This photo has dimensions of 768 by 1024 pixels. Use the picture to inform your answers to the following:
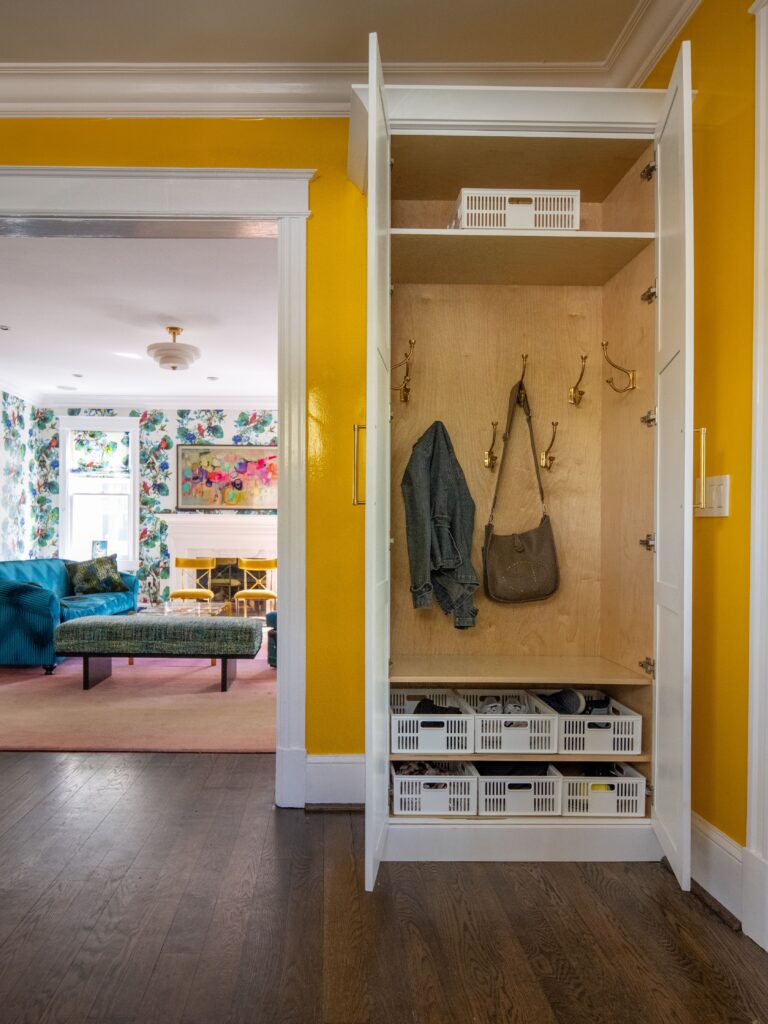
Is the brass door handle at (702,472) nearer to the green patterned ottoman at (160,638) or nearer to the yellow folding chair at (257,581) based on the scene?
the green patterned ottoman at (160,638)

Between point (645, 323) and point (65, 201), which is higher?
point (65, 201)

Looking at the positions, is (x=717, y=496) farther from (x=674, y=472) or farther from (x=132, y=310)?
(x=132, y=310)

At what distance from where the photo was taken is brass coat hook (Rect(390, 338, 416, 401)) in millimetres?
2893

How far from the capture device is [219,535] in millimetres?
9219

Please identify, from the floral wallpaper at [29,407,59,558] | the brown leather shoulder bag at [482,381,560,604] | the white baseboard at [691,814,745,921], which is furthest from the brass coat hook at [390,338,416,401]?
the floral wallpaper at [29,407,59,558]

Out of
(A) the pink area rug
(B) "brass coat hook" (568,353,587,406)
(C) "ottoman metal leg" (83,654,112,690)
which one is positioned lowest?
(A) the pink area rug

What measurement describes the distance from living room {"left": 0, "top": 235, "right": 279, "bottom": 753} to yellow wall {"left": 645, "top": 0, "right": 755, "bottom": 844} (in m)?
1.64

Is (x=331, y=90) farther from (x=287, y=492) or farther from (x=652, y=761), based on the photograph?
(x=652, y=761)

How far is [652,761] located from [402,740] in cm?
82

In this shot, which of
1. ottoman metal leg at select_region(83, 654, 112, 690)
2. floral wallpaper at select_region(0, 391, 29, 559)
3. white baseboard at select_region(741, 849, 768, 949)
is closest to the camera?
white baseboard at select_region(741, 849, 768, 949)

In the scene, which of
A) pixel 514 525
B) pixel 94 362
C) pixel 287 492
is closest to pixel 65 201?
pixel 287 492

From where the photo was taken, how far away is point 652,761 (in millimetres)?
2518

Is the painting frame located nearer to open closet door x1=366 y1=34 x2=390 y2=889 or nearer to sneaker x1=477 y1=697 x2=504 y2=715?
sneaker x1=477 y1=697 x2=504 y2=715

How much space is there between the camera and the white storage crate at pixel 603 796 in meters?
2.52
